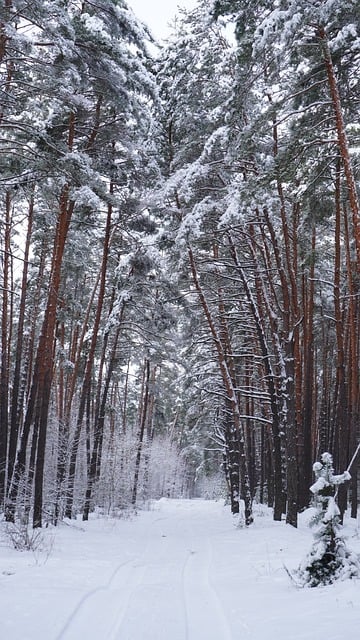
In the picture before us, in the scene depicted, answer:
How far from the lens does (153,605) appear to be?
20.3 feet

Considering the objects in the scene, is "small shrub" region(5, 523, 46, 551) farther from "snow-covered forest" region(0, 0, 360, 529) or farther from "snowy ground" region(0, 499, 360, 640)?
"snow-covered forest" region(0, 0, 360, 529)

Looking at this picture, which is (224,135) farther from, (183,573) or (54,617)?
(54,617)

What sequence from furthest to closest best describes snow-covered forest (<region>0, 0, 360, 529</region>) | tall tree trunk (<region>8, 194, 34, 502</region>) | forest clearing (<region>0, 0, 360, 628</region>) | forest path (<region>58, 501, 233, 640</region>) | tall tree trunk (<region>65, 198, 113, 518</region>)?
1. tall tree trunk (<region>8, 194, 34, 502</region>)
2. tall tree trunk (<region>65, 198, 113, 518</region>)
3. snow-covered forest (<region>0, 0, 360, 529</region>)
4. forest clearing (<region>0, 0, 360, 628</region>)
5. forest path (<region>58, 501, 233, 640</region>)

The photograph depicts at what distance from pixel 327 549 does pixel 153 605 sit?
2.38m

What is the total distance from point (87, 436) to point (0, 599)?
16.3 m

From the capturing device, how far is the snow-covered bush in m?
6.49

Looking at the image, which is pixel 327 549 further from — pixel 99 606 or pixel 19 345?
pixel 19 345

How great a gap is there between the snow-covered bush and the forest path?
1.31m

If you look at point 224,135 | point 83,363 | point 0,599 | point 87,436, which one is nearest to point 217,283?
point 224,135

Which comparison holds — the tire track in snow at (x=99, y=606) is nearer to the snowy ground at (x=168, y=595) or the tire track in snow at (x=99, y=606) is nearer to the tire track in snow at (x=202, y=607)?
the snowy ground at (x=168, y=595)


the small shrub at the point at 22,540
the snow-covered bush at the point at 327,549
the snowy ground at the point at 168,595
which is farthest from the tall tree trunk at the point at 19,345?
the snow-covered bush at the point at 327,549

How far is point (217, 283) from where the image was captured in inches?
663

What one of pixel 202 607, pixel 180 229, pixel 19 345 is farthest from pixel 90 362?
pixel 202 607

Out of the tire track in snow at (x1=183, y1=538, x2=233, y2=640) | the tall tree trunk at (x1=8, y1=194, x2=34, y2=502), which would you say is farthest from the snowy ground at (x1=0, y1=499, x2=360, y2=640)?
the tall tree trunk at (x1=8, y1=194, x2=34, y2=502)
